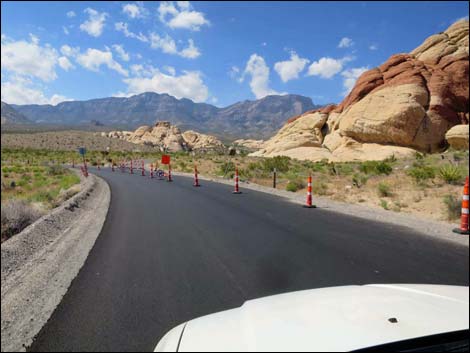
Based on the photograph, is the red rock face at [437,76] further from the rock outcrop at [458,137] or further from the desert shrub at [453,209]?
the desert shrub at [453,209]

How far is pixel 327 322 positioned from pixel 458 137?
163ft

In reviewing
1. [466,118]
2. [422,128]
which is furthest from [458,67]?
[422,128]

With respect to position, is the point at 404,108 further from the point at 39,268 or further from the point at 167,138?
the point at 167,138

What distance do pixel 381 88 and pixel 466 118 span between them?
1197cm

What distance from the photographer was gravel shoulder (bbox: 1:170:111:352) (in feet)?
12.5

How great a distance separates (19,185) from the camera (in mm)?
19156

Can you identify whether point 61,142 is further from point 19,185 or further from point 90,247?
point 90,247

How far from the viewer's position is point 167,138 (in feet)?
460

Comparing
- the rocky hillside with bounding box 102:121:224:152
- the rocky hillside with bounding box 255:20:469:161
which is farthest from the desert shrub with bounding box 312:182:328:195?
the rocky hillside with bounding box 102:121:224:152

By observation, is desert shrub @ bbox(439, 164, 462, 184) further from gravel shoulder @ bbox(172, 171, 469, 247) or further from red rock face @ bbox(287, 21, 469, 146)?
red rock face @ bbox(287, 21, 469, 146)

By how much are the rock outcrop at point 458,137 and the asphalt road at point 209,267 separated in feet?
135

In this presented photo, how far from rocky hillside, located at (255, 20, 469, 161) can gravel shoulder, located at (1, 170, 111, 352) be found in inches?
1653

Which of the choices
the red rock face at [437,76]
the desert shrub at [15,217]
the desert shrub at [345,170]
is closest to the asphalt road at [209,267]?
the desert shrub at [15,217]

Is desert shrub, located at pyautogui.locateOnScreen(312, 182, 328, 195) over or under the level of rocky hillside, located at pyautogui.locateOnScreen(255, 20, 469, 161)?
under
